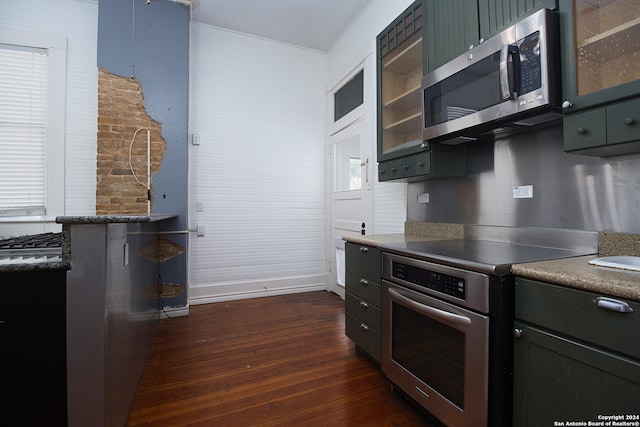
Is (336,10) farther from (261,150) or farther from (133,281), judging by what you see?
(133,281)

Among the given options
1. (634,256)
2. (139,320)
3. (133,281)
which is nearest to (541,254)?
(634,256)

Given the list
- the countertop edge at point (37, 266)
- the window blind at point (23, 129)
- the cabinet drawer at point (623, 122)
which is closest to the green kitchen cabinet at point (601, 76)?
the cabinet drawer at point (623, 122)

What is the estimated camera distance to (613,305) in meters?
0.87

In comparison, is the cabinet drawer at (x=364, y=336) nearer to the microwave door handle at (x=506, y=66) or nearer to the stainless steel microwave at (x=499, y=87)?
the stainless steel microwave at (x=499, y=87)

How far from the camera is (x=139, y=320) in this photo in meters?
1.95

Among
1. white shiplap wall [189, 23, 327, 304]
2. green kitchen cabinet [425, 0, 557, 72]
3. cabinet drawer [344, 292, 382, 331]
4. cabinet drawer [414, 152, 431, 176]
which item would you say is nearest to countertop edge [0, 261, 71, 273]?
cabinet drawer [344, 292, 382, 331]

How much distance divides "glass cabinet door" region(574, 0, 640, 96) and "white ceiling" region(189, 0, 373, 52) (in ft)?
8.38

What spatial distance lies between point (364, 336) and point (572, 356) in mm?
1315

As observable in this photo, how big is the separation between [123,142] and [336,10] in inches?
109

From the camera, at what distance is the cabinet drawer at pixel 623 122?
107cm

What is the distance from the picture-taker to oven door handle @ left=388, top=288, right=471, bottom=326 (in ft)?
4.18

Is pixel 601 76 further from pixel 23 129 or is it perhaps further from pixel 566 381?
pixel 23 129

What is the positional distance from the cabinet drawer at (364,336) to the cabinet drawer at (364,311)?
38mm

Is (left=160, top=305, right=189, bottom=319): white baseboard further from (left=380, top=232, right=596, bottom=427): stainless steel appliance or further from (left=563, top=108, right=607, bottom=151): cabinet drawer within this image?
(left=563, top=108, right=607, bottom=151): cabinet drawer
